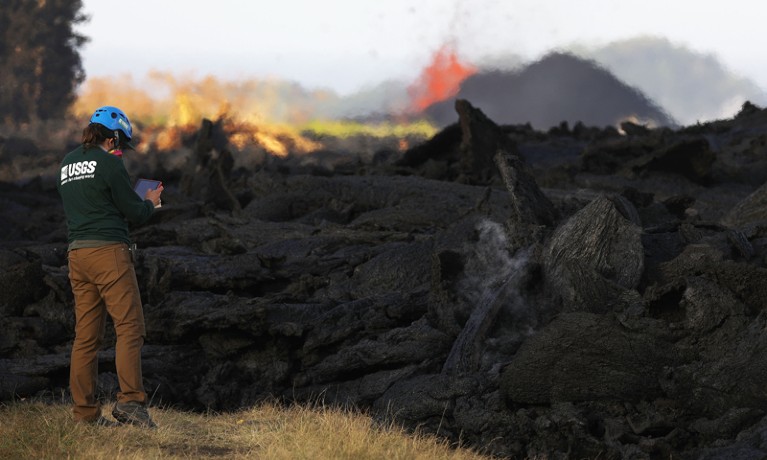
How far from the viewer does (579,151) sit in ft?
144

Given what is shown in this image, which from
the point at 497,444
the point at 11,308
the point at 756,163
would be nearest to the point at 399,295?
the point at 497,444

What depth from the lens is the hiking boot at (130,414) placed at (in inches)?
438

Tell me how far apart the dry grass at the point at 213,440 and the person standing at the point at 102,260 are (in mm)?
370

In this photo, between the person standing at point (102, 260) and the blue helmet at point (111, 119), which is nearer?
the person standing at point (102, 260)

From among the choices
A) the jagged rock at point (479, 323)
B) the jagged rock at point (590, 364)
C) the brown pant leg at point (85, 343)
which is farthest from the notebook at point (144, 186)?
the jagged rock at point (590, 364)

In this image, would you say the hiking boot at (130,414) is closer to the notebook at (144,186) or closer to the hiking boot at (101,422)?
the hiking boot at (101,422)

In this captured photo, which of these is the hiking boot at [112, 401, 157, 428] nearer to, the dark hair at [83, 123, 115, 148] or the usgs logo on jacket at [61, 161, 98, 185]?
the usgs logo on jacket at [61, 161, 98, 185]

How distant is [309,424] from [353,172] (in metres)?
27.2

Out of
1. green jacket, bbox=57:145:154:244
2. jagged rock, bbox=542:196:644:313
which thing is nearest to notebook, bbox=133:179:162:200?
green jacket, bbox=57:145:154:244

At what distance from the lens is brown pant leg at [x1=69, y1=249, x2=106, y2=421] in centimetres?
1109

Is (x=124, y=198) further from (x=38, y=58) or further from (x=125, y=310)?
(x=38, y=58)

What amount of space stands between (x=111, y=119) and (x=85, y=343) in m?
2.21

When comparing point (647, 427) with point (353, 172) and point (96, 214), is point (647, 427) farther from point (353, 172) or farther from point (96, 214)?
point (353, 172)

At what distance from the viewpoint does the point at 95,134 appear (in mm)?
11117
